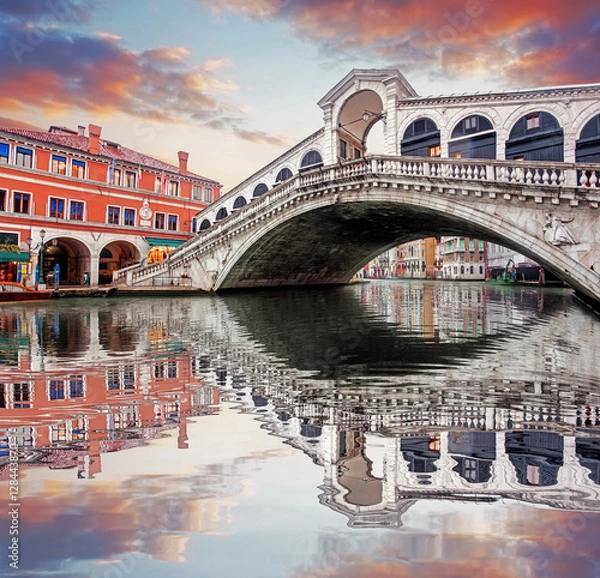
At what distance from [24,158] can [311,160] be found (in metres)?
17.6

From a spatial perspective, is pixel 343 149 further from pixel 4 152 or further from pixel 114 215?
pixel 4 152

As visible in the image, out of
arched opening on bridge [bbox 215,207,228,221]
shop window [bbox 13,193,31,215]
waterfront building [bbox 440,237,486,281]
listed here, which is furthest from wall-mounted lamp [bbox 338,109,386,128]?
waterfront building [bbox 440,237,486,281]

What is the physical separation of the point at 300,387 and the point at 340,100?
23.6m

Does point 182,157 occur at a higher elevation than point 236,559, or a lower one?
higher

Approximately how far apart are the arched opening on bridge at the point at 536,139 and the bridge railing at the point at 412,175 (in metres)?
2.16

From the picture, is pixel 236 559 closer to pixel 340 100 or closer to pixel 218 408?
pixel 218 408

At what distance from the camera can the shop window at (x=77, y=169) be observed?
29.7 m

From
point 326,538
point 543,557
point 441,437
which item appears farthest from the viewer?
point 441,437

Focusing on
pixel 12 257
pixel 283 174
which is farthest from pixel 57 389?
pixel 283 174

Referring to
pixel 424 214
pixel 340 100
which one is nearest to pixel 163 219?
pixel 340 100

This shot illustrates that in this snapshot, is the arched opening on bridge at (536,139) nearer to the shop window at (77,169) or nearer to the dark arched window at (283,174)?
the dark arched window at (283,174)

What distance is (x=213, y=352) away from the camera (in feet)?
22.6

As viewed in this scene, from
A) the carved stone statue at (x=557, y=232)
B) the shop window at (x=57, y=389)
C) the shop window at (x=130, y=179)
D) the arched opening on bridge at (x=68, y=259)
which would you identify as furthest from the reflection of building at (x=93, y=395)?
the shop window at (x=130, y=179)

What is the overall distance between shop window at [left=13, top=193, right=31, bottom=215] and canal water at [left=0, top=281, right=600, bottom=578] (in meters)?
25.4
